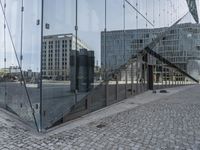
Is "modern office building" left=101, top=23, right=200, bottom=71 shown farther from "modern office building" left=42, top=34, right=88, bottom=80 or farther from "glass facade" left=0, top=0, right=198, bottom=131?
"modern office building" left=42, top=34, right=88, bottom=80

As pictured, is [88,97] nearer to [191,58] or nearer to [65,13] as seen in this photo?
[65,13]

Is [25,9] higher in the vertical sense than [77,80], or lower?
higher

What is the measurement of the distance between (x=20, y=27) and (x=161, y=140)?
203 inches

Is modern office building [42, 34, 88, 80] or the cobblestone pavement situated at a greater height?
modern office building [42, 34, 88, 80]

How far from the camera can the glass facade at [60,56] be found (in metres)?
6.18

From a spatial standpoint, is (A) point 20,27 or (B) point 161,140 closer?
(B) point 161,140

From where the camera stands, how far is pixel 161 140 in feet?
17.1

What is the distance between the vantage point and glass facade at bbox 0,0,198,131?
6.18 meters

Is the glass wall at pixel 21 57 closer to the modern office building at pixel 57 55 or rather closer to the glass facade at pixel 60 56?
the glass facade at pixel 60 56

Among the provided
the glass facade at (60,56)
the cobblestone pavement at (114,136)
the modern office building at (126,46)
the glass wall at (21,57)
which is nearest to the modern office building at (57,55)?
the glass facade at (60,56)

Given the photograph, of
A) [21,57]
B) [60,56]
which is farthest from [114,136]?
[21,57]

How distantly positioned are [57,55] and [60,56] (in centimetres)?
9

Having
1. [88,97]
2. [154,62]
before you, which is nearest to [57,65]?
[88,97]

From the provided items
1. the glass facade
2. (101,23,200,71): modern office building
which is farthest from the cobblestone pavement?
(101,23,200,71): modern office building
